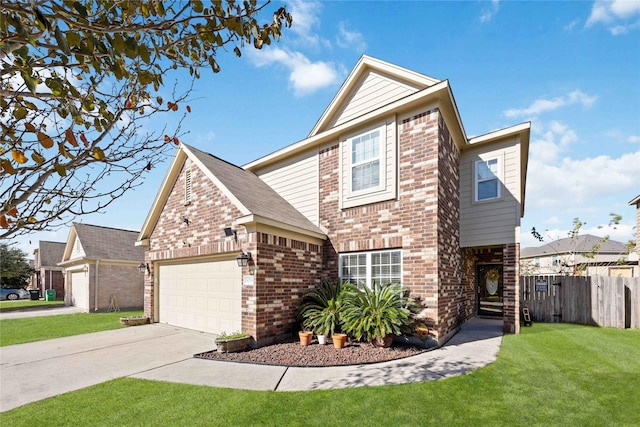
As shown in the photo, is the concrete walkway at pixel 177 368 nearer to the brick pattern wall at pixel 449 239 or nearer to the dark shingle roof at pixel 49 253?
the brick pattern wall at pixel 449 239

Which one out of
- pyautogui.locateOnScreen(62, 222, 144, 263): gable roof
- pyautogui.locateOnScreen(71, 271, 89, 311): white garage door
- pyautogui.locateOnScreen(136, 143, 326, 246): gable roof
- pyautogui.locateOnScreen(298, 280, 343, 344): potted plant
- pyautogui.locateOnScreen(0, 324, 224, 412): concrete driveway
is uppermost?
pyautogui.locateOnScreen(136, 143, 326, 246): gable roof

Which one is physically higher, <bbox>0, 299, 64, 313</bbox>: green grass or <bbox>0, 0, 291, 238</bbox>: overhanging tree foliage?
<bbox>0, 0, 291, 238</bbox>: overhanging tree foliage

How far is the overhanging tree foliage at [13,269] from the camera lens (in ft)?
88.8

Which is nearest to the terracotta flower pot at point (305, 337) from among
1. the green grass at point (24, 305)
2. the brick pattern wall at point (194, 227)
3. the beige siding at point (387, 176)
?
the brick pattern wall at point (194, 227)

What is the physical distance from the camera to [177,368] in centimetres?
627

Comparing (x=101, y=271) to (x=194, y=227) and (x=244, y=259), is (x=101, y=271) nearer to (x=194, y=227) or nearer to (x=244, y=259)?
(x=194, y=227)

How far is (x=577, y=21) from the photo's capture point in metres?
7.42

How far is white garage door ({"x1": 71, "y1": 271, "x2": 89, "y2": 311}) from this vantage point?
17894 mm

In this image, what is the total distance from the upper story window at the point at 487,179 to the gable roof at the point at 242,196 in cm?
534

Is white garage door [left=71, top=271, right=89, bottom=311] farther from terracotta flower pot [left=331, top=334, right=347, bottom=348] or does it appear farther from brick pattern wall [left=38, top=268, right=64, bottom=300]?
terracotta flower pot [left=331, top=334, right=347, bottom=348]

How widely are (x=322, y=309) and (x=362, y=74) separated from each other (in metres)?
7.53

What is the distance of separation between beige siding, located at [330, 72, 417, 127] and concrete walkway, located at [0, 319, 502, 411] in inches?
282

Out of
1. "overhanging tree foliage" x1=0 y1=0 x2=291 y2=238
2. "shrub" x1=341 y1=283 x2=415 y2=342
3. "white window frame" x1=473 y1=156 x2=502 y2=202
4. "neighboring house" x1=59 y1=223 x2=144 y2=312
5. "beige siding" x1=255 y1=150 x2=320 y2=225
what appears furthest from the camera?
"neighboring house" x1=59 y1=223 x2=144 y2=312

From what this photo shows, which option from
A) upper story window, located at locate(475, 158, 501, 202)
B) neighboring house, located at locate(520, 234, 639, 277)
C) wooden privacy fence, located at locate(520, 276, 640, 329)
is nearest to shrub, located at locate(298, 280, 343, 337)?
upper story window, located at locate(475, 158, 501, 202)
